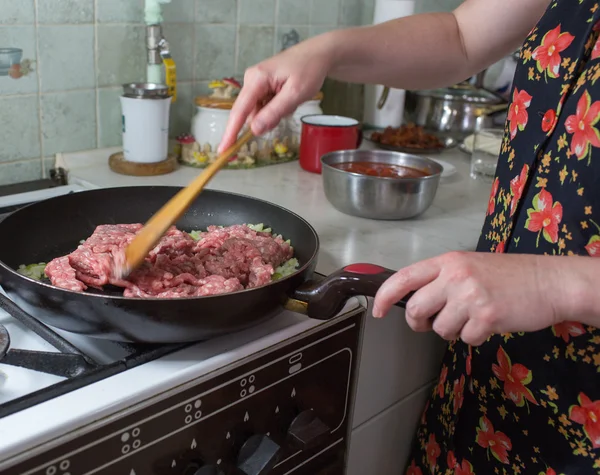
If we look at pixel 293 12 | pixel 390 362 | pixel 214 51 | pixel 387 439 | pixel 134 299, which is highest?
pixel 293 12

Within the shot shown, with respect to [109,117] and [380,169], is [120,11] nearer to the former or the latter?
[109,117]

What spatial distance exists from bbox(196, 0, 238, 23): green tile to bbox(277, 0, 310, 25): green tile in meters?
0.16

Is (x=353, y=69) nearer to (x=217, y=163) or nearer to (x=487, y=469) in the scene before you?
(x=217, y=163)

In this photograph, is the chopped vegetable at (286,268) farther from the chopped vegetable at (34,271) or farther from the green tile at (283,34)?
the green tile at (283,34)

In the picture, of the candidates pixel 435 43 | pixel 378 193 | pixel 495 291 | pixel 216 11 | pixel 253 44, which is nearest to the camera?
pixel 495 291

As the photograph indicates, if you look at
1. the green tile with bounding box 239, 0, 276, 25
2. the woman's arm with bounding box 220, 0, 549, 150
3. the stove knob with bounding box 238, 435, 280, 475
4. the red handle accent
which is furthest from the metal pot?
the stove knob with bounding box 238, 435, 280, 475

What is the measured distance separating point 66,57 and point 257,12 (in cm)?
51

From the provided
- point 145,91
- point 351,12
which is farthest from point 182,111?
point 351,12

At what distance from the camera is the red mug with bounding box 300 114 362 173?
138cm

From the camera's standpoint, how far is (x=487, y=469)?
3.01ft

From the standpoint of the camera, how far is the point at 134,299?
612 millimetres

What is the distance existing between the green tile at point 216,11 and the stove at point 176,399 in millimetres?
886

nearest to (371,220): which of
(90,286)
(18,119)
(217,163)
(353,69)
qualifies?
(353,69)

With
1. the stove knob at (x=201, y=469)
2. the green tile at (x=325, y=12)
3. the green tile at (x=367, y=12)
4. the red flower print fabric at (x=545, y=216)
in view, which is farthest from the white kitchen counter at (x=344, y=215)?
the green tile at (x=367, y=12)
